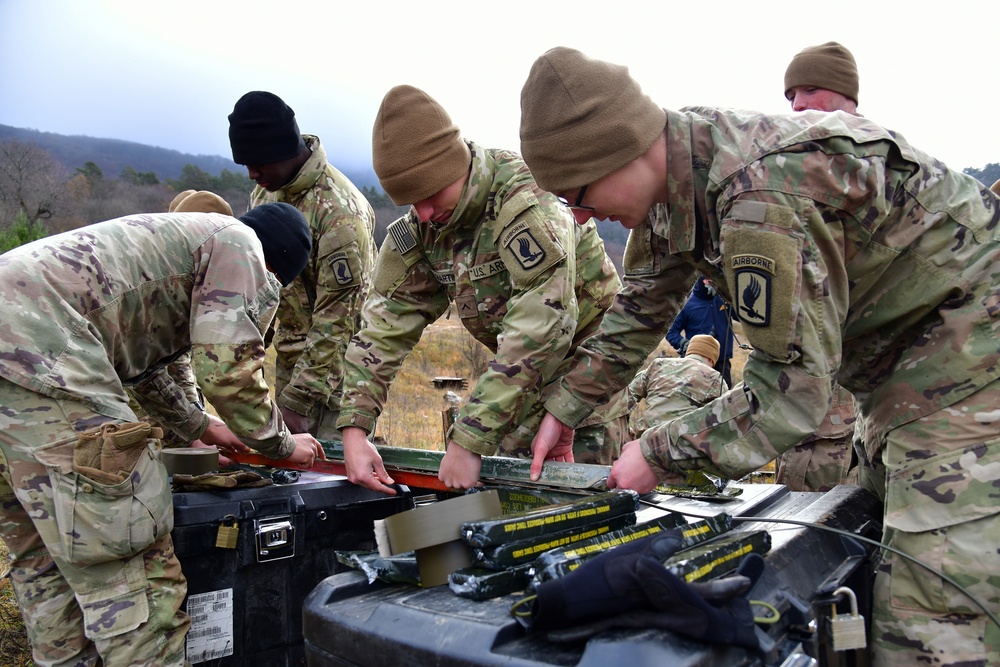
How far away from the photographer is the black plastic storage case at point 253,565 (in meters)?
2.27

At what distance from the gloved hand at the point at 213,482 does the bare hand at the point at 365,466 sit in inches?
13.4

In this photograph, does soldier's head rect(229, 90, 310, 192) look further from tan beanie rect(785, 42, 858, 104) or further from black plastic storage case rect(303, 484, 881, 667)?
black plastic storage case rect(303, 484, 881, 667)

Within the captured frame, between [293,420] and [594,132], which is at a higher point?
[594,132]

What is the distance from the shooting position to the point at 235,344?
2453mm

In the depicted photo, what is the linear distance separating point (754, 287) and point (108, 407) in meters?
1.88

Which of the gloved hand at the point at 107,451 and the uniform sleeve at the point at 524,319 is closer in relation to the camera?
the gloved hand at the point at 107,451

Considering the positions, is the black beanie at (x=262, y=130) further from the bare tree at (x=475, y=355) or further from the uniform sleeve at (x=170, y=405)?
the bare tree at (x=475, y=355)

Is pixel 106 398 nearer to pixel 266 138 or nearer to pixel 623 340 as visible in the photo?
pixel 623 340

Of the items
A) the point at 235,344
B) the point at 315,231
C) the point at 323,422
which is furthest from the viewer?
the point at 323,422

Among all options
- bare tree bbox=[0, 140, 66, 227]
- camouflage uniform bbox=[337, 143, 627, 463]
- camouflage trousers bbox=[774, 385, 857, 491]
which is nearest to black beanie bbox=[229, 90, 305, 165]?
camouflage uniform bbox=[337, 143, 627, 463]

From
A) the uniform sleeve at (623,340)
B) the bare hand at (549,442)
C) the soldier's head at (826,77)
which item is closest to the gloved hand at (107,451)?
the bare hand at (549,442)

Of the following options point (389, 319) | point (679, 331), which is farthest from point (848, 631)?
point (679, 331)

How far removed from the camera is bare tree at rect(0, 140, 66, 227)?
27219 mm

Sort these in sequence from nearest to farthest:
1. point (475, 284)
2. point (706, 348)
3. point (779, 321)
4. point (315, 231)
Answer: point (779, 321), point (475, 284), point (315, 231), point (706, 348)
